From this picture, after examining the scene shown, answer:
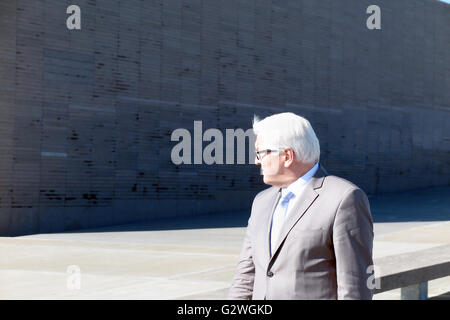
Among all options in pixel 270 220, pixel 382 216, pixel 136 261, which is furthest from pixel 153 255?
pixel 270 220

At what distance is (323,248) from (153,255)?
10.6m

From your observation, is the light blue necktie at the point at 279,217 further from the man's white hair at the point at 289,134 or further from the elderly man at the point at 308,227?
the man's white hair at the point at 289,134

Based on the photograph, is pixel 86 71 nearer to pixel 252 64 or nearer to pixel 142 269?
pixel 252 64

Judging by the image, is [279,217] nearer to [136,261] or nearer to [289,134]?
[289,134]

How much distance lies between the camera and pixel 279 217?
3.18 meters

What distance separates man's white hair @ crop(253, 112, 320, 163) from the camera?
3.02m

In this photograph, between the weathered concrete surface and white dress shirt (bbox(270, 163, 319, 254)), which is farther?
the weathered concrete surface

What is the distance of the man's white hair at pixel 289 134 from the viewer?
3.02m

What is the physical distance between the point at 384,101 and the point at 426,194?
415 cm

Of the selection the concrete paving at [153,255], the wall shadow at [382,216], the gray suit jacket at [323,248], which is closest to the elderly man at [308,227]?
the gray suit jacket at [323,248]

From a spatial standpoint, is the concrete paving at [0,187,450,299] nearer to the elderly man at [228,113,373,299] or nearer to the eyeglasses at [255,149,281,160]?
the elderly man at [228,113,373,299]

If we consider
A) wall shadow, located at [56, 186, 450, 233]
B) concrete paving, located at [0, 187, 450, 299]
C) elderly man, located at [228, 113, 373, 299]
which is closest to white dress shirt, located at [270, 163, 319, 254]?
elderly man, located at [228, 113, 373, 299]

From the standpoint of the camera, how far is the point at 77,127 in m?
19.9
